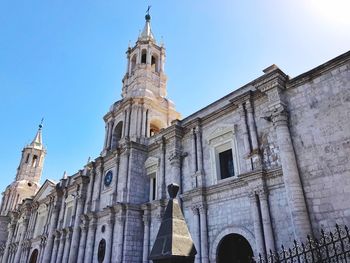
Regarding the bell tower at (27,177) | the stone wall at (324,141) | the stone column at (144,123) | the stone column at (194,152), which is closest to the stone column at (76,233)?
the stone column at (144,123)

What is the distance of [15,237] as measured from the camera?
32.7 m

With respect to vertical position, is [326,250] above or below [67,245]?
below

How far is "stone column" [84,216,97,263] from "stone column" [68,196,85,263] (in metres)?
1.42

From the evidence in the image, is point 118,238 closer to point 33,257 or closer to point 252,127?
point 252,127

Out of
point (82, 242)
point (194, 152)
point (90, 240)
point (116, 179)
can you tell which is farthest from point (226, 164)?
point (82, 242)

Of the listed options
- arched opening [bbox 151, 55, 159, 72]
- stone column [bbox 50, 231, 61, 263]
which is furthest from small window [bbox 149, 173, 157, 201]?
arched opening [bbox 151, 55, 159, 72]

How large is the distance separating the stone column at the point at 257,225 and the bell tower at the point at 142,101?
32.1 ft

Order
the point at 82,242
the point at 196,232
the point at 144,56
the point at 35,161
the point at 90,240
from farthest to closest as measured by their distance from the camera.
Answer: the point at 35,161
the point at 144,56
the point at 82,242
the point at 90,240
the point at 196,232

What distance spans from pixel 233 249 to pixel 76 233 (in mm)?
12267

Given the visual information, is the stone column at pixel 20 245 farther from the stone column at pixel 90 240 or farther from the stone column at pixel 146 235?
the stone column at pixel 146 235

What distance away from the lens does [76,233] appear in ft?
68.0

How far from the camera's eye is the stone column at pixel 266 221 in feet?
36.2

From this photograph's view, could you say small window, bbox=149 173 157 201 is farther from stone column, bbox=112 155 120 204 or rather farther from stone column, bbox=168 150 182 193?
stone column, bbox=168 150 182 193

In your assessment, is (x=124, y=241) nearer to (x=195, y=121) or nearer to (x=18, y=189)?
(x=195, y=121)
